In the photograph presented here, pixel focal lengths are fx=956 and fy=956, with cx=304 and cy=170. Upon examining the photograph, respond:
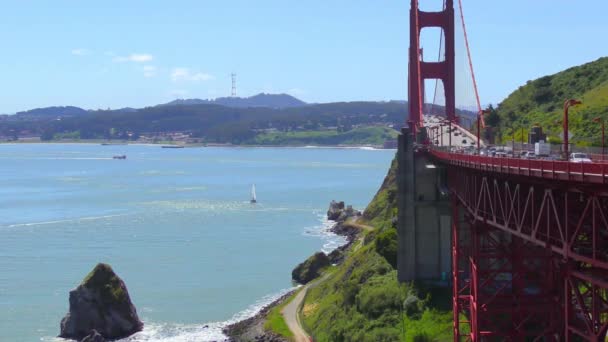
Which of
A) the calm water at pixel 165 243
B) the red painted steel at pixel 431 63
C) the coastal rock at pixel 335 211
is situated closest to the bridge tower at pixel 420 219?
the calm water at pixel 165 243

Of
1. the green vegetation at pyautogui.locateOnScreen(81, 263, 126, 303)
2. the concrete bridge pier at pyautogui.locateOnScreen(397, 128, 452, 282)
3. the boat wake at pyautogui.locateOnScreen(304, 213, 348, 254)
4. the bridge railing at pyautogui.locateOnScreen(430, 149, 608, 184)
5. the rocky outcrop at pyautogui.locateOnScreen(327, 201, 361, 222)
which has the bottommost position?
the boat wake at pyautogui.locateOnScreen(304, 213, 348, 254)

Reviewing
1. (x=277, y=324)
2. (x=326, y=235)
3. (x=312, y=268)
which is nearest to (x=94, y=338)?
(x=277, y=324)

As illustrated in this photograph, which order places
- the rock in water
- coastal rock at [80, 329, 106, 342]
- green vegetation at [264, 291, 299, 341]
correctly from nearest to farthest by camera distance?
green vegetation at [264, 291, 299, 341] < coastal rock at [80, 329, 106, 342] < the rock in water

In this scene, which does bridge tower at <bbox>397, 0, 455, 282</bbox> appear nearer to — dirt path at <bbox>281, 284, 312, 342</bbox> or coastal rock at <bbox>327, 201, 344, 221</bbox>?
dirt path at <bbox>281, 284, 312, 342</bbox>

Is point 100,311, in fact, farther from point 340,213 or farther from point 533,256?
point 340,213

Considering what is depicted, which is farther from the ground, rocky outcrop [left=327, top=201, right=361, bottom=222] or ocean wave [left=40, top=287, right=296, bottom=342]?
rocky outcrop [left=327, top=201, right=361, bottom=222]

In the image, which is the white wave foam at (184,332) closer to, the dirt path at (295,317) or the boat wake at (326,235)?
the dirt path at (295,317)

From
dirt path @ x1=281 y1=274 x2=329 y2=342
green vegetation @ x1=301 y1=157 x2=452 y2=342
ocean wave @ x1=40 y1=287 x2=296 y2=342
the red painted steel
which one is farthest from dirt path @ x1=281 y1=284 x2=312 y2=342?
the red painted steel
